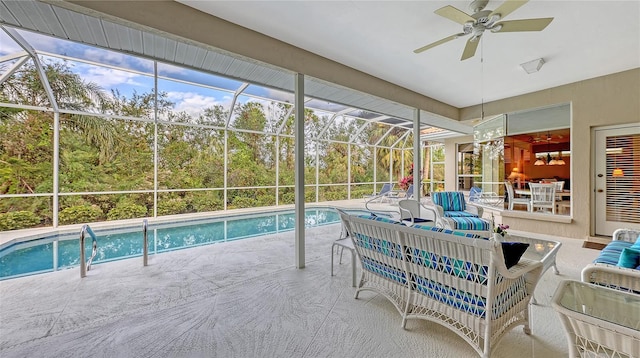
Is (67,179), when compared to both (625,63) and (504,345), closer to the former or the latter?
(504,345)

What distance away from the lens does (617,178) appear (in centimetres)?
480

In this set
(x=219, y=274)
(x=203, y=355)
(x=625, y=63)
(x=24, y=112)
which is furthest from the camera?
(x=24, y=112)

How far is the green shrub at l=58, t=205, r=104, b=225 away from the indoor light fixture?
10.1 metres

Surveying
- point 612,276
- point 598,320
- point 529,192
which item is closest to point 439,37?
point 612,276

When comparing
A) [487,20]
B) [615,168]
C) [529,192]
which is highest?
[487,20]

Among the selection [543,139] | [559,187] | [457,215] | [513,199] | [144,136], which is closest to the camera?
[457,215]

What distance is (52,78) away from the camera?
645 cm

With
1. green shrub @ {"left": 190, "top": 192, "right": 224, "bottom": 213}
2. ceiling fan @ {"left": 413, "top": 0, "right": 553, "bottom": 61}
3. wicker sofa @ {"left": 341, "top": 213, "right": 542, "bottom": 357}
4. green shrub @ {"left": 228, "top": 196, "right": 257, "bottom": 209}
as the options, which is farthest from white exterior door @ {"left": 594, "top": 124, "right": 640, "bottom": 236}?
green shrub @ {"left": 190, "top": 192, "right": 224, "bottom": 213}

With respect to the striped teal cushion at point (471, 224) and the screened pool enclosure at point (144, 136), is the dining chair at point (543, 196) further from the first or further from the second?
the screened pool enclosure at point (144, 136)

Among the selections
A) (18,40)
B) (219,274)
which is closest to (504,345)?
(219,274)

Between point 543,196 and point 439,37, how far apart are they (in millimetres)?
4708

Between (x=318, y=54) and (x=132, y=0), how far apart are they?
214 cm

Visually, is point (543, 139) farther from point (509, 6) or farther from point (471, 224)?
point (509, 6)

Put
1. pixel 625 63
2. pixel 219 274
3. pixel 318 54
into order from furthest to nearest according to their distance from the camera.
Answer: pixel 625 63, pixel 318 54, pixel 219 274
